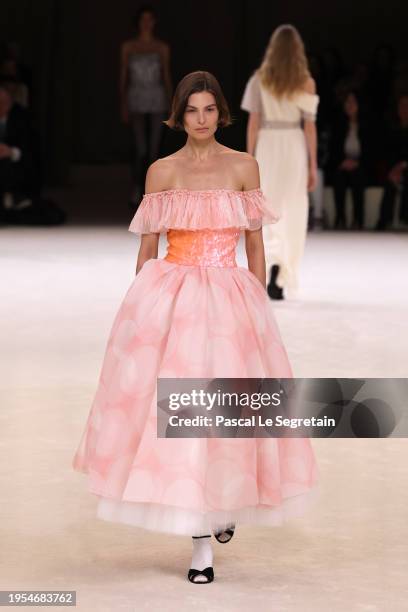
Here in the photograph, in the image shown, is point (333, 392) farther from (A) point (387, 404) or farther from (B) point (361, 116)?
(B) point (361, 116)

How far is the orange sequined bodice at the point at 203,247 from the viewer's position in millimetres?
3781

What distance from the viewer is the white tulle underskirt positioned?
349 centimetres

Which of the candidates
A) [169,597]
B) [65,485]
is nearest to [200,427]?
[169,597]

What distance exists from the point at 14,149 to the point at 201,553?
988cm

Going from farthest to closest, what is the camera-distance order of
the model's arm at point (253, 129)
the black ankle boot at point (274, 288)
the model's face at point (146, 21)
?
the model's face at point (146, 21) → the black ankle boot at point (274, 288) → the model's arm at point (253, 129)

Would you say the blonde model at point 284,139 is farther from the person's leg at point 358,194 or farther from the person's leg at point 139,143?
the person's leg at point 139,143

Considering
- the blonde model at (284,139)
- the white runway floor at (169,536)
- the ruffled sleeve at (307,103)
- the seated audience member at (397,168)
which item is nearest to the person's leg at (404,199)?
the seated audience member at (397,168)

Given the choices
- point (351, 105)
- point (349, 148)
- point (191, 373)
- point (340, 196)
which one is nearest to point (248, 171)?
point (191, 373)

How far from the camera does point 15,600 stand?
3.47 m

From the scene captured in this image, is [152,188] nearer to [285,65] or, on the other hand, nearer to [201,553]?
[201,553]

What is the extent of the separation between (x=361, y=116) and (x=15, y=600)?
32.8 ft

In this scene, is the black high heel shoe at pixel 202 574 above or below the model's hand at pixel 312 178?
above

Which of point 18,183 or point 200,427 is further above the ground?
point 200,427

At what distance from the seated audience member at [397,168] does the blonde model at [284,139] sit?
459cm
